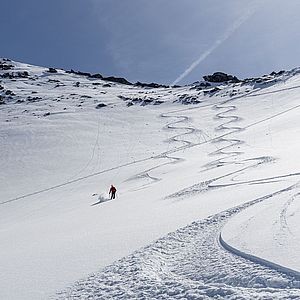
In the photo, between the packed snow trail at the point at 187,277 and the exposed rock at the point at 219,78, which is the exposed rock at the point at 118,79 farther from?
the packed snow trail at the point at 187,277

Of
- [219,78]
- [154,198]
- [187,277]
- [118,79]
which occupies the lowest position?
[187,277]

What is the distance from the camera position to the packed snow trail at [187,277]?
5.66 m

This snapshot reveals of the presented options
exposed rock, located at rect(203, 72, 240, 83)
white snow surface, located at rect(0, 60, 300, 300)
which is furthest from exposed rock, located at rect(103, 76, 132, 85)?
white snow surface, located at rect(0, 60, 300, 300)

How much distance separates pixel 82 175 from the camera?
31797mm

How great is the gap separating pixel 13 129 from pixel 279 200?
4153 cm

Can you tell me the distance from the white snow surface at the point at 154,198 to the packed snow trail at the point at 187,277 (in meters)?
0.03

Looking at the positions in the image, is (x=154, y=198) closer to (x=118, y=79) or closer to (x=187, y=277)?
(x=187, y=277)

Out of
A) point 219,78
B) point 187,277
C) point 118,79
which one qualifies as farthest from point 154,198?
point 118,79

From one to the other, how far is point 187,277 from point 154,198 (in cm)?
1128

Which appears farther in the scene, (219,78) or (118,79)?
(118,79)

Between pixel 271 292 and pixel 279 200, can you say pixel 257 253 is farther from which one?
pixel 279 200

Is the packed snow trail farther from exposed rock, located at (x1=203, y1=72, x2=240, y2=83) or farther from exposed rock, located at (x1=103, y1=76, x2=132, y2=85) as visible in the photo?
exposed rock, located at (x1=103, y1=76, x2=132, y2=85)

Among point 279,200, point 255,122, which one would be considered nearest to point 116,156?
point 255,122

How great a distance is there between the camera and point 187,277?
6637 mm
